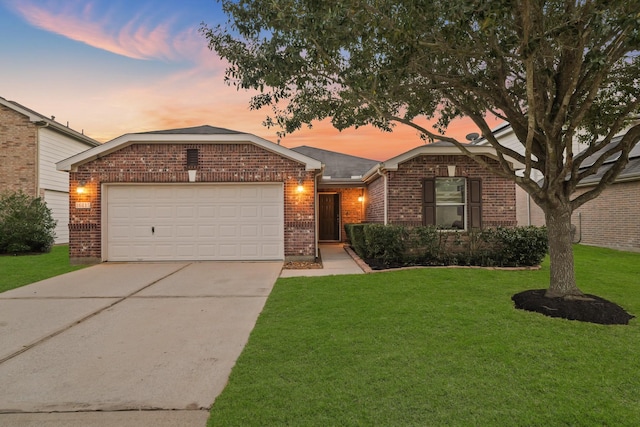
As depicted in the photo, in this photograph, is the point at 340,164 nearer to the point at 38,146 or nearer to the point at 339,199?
the point at 339,199

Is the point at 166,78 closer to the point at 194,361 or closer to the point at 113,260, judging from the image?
the point at 113,260

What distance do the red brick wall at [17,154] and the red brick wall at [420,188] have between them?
14868 millimetres

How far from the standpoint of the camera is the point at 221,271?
8.57 meters

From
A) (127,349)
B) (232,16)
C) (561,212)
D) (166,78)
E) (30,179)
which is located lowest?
(127,349)

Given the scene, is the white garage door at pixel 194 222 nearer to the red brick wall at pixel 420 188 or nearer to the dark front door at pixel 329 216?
the red brick wall at pixel 420 188

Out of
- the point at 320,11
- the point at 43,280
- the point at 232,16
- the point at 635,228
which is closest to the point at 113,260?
the point at 43,280

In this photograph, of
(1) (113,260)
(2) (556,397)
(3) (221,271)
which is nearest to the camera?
(2) (556,397)

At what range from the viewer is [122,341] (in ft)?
13.3

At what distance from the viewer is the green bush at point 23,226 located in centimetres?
1239

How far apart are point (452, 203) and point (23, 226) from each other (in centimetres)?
1514

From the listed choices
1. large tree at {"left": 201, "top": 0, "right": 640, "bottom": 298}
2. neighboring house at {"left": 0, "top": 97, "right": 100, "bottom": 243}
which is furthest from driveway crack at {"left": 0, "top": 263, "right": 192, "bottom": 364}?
neighboring house at {"left": 0, "top": 97, "right": 100, "bottom": 243}

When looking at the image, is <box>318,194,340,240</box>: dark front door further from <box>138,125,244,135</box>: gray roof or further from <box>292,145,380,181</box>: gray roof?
<box>138,125,244,135</box>: gray roof

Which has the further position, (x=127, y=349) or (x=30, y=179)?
(x=30, y=179)

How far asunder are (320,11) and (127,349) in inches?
191
